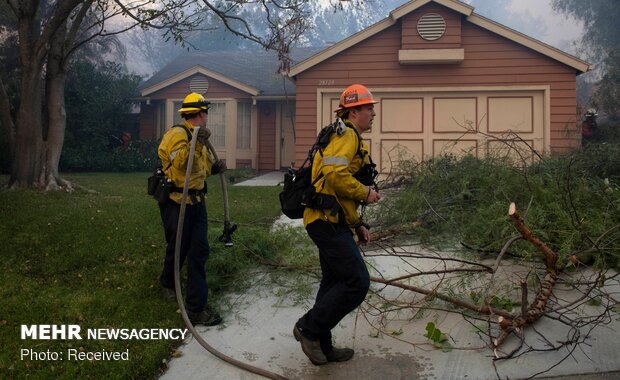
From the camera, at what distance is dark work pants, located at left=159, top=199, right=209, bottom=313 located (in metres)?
4.68

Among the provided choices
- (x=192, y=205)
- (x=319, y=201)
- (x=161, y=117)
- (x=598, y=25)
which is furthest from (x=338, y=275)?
(x=598, y=25)

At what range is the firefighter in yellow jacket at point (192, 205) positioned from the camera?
4691 mm

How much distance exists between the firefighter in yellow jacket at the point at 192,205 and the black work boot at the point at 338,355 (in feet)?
3.80

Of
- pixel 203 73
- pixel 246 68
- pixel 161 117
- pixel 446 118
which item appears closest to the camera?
pixel 446 118

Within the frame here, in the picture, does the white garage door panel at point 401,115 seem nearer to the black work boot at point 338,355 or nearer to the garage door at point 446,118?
the garage door at point 446,118

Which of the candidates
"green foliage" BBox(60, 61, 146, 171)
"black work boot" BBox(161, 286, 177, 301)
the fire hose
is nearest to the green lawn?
"black work boot" BBox(161, 286, 177, 301)

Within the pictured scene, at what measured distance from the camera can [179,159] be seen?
15.5 feet

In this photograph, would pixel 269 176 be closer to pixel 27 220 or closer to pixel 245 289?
pixel 27 220

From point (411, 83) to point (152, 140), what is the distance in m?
9.05

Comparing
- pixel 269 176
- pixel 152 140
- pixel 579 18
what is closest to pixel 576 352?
pixel 269 176

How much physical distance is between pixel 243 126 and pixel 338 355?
1504 centimetres

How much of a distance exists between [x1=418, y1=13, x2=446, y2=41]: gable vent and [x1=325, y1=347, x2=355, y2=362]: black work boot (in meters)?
10.9

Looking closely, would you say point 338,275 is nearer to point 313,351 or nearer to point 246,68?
point 313,351

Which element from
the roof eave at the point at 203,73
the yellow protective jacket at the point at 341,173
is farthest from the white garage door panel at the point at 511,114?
the yellow protective jacket at the point at 341,173
